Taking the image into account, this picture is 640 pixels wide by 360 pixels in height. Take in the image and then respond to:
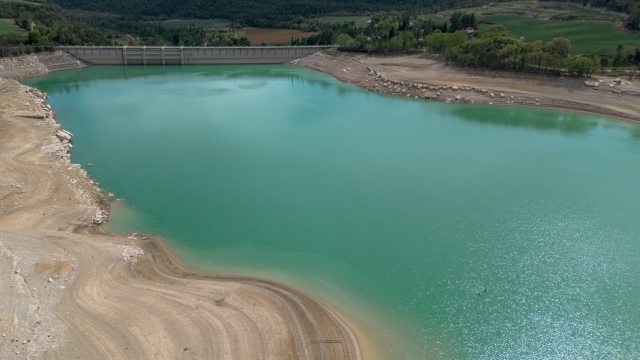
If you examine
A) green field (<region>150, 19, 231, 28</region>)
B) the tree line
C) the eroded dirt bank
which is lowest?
the eroded dirt bank

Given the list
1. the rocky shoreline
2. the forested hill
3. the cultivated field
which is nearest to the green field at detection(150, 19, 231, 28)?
the forested hill

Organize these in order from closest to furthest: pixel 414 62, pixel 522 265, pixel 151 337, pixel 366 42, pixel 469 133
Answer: pixel 151 337 < pixel 522 265 < pixel 469 133 < pixel 414 62 < pixel 366 42

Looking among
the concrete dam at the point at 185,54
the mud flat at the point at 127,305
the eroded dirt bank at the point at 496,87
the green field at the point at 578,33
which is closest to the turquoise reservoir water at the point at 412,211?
the mud flat at the point at 127,305

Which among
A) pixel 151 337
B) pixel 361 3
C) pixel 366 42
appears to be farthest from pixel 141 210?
pixel 361 3

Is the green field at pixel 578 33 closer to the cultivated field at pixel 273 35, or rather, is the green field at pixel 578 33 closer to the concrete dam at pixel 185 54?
the concrete dam at pixel 185 54

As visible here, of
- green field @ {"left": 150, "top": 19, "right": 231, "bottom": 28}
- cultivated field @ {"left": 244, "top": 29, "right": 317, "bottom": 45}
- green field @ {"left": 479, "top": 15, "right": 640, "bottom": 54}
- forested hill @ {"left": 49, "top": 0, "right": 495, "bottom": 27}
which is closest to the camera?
green field @ {"left": 479, "top": 15, "right": 640, "bottom": 54}

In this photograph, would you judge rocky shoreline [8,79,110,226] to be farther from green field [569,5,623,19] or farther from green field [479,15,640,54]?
green field [569,5,623,19]

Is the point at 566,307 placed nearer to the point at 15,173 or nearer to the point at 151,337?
the point at 151,337
